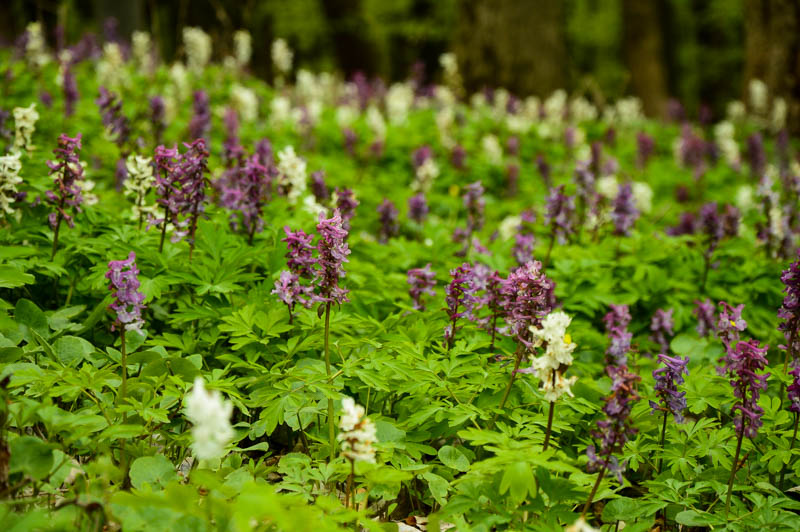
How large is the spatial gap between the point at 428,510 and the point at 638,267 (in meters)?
2.27

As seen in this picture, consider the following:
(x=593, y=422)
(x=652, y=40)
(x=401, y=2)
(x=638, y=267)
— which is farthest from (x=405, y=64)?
(x=593, y=422)

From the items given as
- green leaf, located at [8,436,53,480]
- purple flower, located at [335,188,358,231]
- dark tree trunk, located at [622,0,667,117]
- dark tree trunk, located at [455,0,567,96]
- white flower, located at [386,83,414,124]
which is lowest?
green leaf, located at [8,436,53,480]

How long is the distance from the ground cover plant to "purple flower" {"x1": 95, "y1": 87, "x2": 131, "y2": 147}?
2 cm

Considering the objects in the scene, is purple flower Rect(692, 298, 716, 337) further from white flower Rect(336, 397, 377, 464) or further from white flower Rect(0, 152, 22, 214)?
white flower Rect(0, 152, 22, 214)

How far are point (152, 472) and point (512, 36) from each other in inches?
408

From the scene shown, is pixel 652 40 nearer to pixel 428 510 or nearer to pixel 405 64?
pixel 405 64

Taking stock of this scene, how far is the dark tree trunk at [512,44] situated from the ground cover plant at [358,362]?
6683mm

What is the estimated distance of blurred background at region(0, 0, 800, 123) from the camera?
11055 mm

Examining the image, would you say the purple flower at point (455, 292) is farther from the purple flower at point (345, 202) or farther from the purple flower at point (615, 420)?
the purple flower at point (345, 202)

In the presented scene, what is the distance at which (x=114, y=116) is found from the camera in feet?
14.8

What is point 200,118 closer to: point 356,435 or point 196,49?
point 356,435

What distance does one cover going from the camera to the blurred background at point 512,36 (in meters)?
11.1

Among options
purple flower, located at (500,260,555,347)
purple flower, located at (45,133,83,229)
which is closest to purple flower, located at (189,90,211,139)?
purple flower, located at (45,133,83,229)

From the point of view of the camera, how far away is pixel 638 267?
4.34 metres
